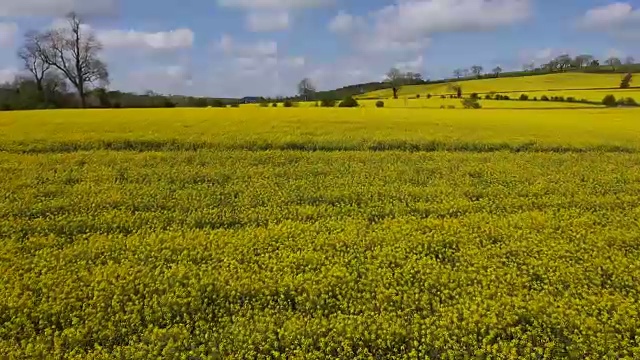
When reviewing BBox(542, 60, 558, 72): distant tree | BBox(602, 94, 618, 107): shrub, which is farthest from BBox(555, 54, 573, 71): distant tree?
BBox(602, 94, 618, 107): shrub

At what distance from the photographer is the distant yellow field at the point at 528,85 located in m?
88.0

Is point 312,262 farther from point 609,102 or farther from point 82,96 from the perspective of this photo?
point 82,96

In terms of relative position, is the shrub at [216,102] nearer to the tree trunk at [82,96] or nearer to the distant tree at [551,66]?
the tree trunk at [82,96]

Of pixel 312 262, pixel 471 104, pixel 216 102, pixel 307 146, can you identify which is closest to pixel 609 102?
pixel 471 104

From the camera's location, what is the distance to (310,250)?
12.2 m

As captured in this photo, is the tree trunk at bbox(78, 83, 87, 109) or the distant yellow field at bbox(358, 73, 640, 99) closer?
the tree trunk at bbox(78, 83, 87, 109)

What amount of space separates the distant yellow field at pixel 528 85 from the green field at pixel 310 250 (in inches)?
2795

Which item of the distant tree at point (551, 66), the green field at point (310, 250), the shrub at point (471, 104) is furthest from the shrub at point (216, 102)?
the distant tree at point (551, 66)

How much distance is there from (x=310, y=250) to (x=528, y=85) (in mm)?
91015

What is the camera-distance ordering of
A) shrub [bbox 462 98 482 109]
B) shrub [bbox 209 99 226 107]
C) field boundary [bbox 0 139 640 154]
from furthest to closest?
1. shrub [bbox 209 99 226 107]
2. shrub [bbox 462 98 482 109]
3. field boundary [bbox 0 139 640 154]

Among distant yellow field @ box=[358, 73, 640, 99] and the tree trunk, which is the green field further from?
distant yellow field @ box=[358, 73, 640, 99]

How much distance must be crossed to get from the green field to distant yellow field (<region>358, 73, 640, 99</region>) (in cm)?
7099

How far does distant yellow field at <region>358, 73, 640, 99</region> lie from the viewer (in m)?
88.0

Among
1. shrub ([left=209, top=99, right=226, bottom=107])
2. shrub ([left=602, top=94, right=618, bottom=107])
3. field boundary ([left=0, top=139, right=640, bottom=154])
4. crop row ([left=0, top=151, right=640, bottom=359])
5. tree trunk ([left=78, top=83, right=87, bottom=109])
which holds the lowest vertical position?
crop row ([left=0, top=151, right=640, bottom=359])
